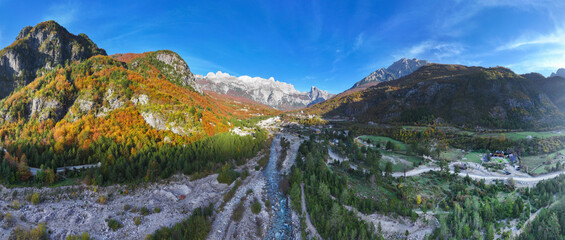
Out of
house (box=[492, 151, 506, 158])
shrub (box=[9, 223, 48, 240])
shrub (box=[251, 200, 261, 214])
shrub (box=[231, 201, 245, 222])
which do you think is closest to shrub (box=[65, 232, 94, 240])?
shrub (box=[9, 223, 48, 240])

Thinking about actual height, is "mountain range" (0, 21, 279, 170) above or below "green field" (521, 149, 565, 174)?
above

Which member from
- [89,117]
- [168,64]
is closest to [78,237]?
[89,117]

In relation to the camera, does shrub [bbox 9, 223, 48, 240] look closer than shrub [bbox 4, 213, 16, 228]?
Yes

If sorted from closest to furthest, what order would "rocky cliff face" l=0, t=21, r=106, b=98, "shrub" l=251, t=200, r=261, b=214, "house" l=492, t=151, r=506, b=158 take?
"shrub" l=251, t=200, r=261, b=214 < "house" l=492, t=151, r=506, b=158 < "rocky cliff face" l=0, t=21, r=106, b=98

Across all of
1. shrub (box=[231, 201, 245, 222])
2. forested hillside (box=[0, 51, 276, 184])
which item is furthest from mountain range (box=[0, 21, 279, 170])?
shrub (box=[231, 201, 245, 222])

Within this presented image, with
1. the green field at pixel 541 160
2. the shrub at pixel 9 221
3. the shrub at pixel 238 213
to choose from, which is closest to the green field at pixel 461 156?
the green field at pixel 541 160

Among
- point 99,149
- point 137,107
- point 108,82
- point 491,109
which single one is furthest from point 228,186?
point 491,109

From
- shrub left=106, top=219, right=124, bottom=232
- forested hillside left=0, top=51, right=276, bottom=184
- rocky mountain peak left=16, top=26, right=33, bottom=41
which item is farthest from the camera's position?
rocky mountain peak left=16, top=26, right=33, bottom=41

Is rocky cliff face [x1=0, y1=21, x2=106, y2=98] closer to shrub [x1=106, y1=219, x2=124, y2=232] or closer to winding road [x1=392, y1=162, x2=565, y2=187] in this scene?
shrub [x1=106, y1=219, x2=124, y2=232]

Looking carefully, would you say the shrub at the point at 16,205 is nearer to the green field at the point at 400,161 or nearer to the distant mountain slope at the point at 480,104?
the green field at the point at 400,161

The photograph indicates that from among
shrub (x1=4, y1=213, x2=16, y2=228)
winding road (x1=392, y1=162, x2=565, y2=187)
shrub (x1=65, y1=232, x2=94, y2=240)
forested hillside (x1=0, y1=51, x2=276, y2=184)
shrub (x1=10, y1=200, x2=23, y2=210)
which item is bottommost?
winding road (x1=392, y1=162, x2=565, y2=187)
